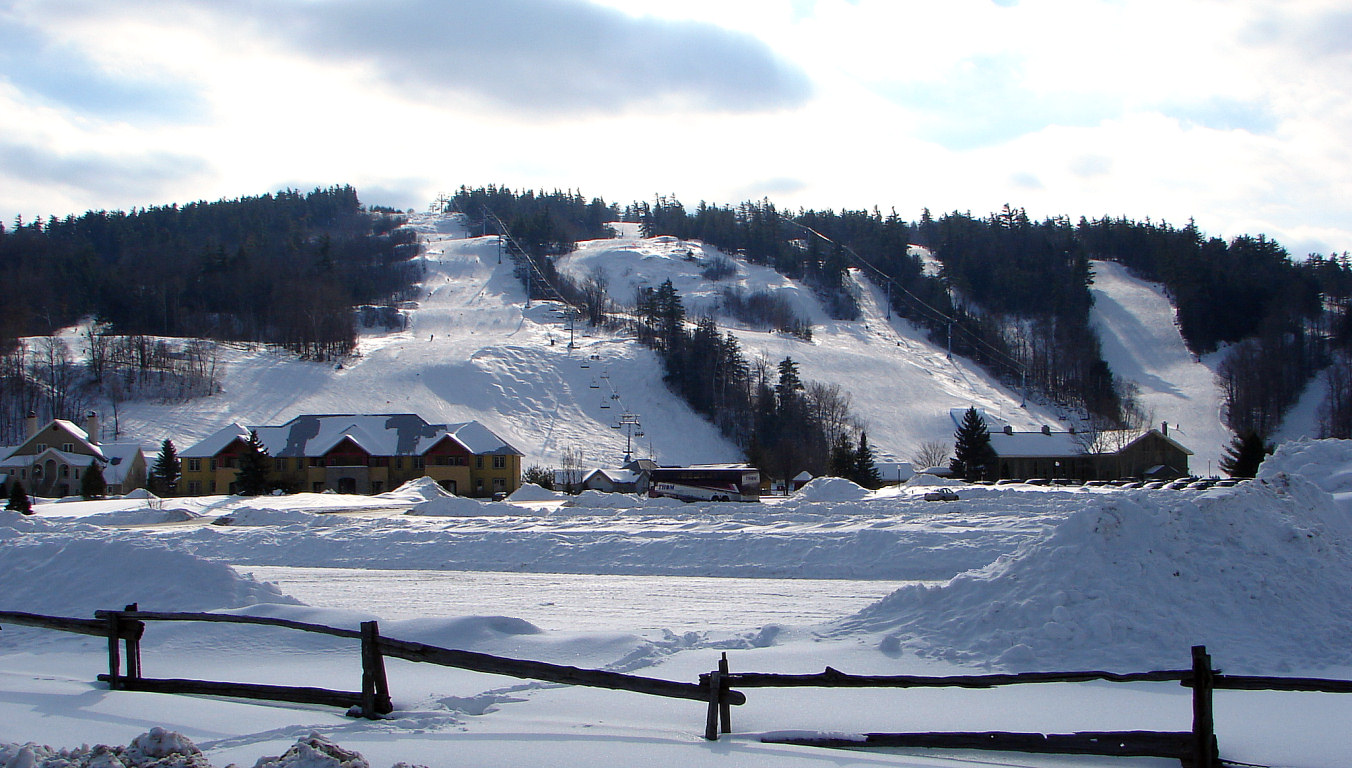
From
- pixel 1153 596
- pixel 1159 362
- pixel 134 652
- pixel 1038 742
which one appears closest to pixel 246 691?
pixel 134 652

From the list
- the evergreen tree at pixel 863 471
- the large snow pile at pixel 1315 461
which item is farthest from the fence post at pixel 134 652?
the evergreen tree at pixel 863 471

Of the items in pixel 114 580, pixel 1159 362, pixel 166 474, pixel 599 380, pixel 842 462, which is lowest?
pixel 166 474

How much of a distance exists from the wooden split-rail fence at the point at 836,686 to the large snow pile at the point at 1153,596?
2.35m

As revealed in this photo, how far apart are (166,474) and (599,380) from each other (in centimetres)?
5561

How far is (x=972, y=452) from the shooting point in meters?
70.1

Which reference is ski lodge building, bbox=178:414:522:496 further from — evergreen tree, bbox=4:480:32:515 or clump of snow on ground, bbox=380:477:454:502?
evergreen tree, bbox=4:480:32:515

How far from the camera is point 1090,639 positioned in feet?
34.3

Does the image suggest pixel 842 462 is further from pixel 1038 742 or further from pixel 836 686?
pixel 1038 742

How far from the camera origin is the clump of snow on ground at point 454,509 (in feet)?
132

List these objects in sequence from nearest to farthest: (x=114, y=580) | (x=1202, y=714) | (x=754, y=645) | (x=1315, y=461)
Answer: (x=1202, y=714) < (x=754, y=645) < (x=114, y=580) < (x=1315, y=461)

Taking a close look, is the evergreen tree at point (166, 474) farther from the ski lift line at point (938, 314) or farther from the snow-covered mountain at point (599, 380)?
the ski lift line at point (938, 314)

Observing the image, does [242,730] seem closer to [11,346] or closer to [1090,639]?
[1090,639]

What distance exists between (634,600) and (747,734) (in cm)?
973

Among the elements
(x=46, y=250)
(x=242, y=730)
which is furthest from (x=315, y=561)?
(x=46, y=250)
